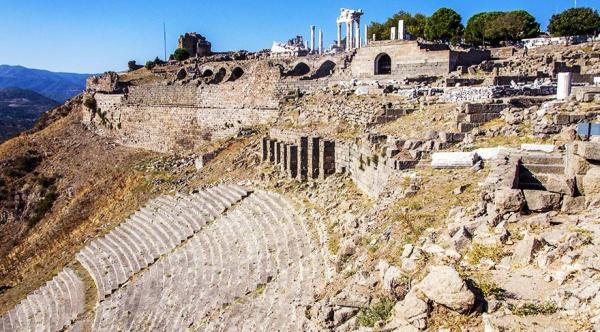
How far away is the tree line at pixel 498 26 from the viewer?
36.8 m

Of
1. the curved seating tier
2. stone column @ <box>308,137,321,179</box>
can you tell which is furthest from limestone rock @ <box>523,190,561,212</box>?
the curved seating tier

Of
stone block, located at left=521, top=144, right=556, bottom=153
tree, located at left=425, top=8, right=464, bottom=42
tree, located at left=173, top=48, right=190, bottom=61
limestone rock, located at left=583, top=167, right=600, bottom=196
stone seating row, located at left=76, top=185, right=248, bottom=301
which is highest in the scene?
tree, located at left=425, top=8, right=464, bottom=42

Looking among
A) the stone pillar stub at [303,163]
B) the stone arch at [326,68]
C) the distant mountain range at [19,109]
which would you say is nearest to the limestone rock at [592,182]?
the stone pillar stub at [303,163]

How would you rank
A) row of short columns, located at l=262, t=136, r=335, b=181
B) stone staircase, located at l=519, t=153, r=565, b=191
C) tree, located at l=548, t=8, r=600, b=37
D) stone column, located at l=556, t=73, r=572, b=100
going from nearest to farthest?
1. stone staircase, located at l=519, t=153, r=565, b=191
2. stone column, located at l=556, t=73, r=572, b=100
3. row of short columns, located at l=262, t=136, r=335, b=181
4. tree, located at l=548, t=8, r=600, b=37

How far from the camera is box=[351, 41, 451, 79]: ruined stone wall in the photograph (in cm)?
2594

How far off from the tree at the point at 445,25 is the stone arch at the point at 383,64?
590 inches

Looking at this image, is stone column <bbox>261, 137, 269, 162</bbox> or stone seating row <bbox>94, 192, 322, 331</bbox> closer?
stone seating row <bbox>94, 192, 322, 331</bbox>

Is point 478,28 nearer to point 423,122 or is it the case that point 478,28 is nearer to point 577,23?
point 577,23

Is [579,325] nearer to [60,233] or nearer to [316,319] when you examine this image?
[316,319]

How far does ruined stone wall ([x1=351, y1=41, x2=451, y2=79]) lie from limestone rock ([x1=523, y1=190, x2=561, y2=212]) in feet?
58.2

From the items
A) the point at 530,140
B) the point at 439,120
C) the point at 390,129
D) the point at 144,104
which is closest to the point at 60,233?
the point at 144,104

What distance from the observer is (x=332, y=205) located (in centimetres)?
1384

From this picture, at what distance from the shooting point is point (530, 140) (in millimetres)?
10766

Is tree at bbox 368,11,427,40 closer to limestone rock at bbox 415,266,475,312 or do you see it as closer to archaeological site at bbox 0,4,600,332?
archaeological site at bbox 0,4,600,332
